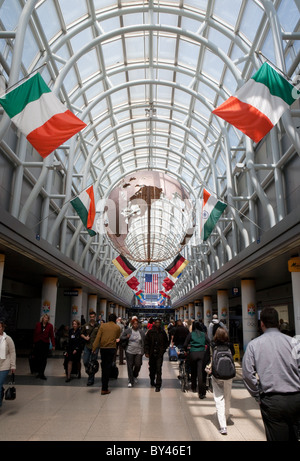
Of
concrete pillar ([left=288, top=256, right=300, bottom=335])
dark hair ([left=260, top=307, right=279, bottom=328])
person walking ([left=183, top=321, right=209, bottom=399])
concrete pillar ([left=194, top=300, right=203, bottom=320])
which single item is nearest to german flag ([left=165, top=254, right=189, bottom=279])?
concrete pillar ([left=194, top=300, right=203, bottom=320])

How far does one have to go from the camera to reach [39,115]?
28.1 feet

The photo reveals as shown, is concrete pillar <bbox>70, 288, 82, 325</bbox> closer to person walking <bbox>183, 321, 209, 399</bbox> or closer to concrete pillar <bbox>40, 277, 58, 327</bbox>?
concrete pillar <bbox>40, 277, 58, 327</bbox>

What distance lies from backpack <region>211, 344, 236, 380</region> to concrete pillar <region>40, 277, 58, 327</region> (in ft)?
39.5

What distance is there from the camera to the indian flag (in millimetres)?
8031

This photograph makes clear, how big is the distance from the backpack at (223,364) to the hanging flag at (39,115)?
595cm

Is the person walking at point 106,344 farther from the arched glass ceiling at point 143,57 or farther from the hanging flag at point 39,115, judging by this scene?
the arched glass ceiling at point 143,57

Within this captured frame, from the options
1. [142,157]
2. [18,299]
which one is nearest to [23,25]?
[18,299]

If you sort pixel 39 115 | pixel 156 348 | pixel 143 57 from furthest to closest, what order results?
1. pixel 143 57
2. pixel 156 348
3. pixel 39 115

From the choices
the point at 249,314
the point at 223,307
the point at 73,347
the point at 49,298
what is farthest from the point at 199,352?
the point at 223,307

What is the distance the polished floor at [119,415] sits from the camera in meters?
5.26

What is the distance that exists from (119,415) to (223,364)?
7.05 feet

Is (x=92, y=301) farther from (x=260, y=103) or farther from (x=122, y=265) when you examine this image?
(x=260, y=103)

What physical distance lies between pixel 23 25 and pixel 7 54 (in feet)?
7.34
